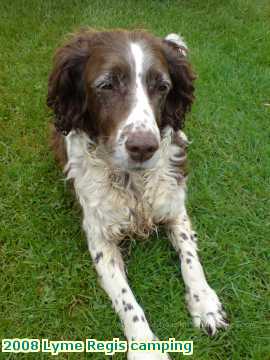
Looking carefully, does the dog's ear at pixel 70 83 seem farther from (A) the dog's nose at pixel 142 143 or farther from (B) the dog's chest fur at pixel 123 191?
(A) the dog's nose at pixel 142 143

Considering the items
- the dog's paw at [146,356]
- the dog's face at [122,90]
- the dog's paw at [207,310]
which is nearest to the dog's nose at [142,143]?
the dog's face at [122,90]

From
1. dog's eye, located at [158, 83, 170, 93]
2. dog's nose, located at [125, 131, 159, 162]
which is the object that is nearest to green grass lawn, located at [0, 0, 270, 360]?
dog's nose, located at [125, 131, 159, 162]

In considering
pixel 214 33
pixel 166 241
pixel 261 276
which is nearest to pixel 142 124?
pixel 166 241

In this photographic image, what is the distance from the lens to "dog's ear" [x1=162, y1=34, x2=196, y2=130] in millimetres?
3371

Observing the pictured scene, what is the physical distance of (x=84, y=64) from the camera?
3205mm

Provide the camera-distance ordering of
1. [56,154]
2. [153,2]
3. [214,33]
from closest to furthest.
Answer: [56,154] → [214,33] → [153,2]

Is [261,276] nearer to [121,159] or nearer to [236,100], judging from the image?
[121,159]

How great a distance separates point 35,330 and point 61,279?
413mm

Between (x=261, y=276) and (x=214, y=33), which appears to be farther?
(x=214, y=33)

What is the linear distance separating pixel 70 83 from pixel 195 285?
5.30 ft

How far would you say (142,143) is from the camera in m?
2.65

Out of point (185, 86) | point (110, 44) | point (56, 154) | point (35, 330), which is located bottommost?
point (35, 330)

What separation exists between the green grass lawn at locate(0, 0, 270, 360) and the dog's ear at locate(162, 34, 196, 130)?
2.71ft

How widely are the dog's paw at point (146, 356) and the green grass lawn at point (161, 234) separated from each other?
0.31ft
